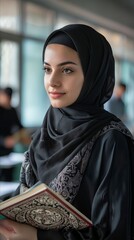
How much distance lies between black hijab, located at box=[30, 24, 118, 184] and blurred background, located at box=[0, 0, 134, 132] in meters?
4.64

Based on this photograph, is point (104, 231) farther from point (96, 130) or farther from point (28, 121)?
point (28, 121)

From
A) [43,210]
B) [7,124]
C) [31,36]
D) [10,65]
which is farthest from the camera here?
[31,36]

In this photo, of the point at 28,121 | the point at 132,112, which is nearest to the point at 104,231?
the point at 28,121

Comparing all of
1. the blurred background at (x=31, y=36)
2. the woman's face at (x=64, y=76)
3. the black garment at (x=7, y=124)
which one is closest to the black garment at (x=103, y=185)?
the woman's face at (x=64, y=76)

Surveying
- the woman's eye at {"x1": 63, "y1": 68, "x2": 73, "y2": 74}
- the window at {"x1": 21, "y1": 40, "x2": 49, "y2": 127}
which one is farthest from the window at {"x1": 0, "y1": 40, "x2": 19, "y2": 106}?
the woman's eye at {"x1": 63, "y1": 68, "x2": 73, "y2": 74}

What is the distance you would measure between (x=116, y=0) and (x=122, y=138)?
7164mm

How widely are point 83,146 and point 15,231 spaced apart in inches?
11.3

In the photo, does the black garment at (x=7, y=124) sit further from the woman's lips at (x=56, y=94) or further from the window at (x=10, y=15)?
the woman's lips at (x=56, y=94)

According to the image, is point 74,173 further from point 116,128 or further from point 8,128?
point 8,128

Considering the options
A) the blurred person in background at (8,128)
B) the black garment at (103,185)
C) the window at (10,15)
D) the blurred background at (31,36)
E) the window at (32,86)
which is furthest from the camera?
the window at (32,86)

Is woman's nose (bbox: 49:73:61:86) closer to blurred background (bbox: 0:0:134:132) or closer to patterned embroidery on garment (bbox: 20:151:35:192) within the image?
patterned embroidery on garment (bbox: 20:151:35:192)

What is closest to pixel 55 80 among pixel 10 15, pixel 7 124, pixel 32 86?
pixel 7 124

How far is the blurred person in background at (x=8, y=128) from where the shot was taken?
14.5ft

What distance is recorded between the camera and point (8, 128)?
4.63 m
